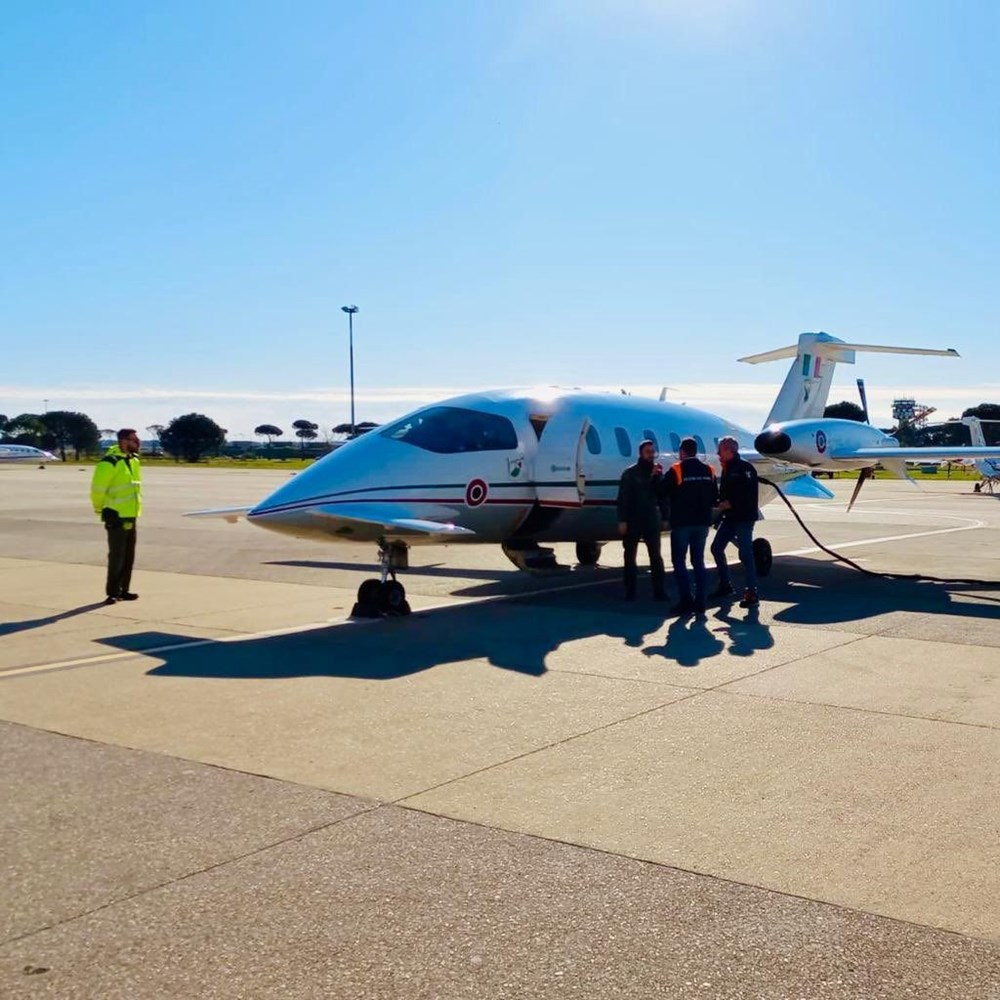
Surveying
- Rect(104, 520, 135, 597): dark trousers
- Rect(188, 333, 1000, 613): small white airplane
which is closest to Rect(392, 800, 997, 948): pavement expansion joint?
Rect(188, 333, 1000, 613): small white airplane

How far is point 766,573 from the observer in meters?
16.4

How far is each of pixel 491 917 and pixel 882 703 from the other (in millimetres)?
4479

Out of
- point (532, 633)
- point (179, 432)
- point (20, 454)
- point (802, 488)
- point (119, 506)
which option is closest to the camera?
point (532, 633)

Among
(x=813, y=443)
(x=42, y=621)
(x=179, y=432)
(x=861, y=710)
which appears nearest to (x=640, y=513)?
(x=813, y=443)

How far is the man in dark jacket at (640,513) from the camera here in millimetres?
13453

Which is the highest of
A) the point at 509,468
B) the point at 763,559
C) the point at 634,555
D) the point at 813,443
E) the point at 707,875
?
the point at 813,443

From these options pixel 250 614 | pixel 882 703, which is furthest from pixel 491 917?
pixel 250 614

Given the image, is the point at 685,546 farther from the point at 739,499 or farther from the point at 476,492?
the point at 476,492

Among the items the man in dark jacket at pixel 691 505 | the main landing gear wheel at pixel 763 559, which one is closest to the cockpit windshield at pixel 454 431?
the man in dark jacket at pixel 691 505

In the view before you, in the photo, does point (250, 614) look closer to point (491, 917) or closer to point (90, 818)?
point (90, 818)

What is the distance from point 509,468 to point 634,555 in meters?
1.93

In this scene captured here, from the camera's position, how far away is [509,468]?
13.2 m

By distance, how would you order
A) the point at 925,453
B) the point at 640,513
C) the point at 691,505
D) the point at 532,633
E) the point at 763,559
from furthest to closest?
1. the point at 763,559
2. the point at 925,453
3. the point at 640,513
4. the point at 691,505
5. the point at 532,633

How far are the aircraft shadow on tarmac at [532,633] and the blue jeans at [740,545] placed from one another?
431 millimetres
